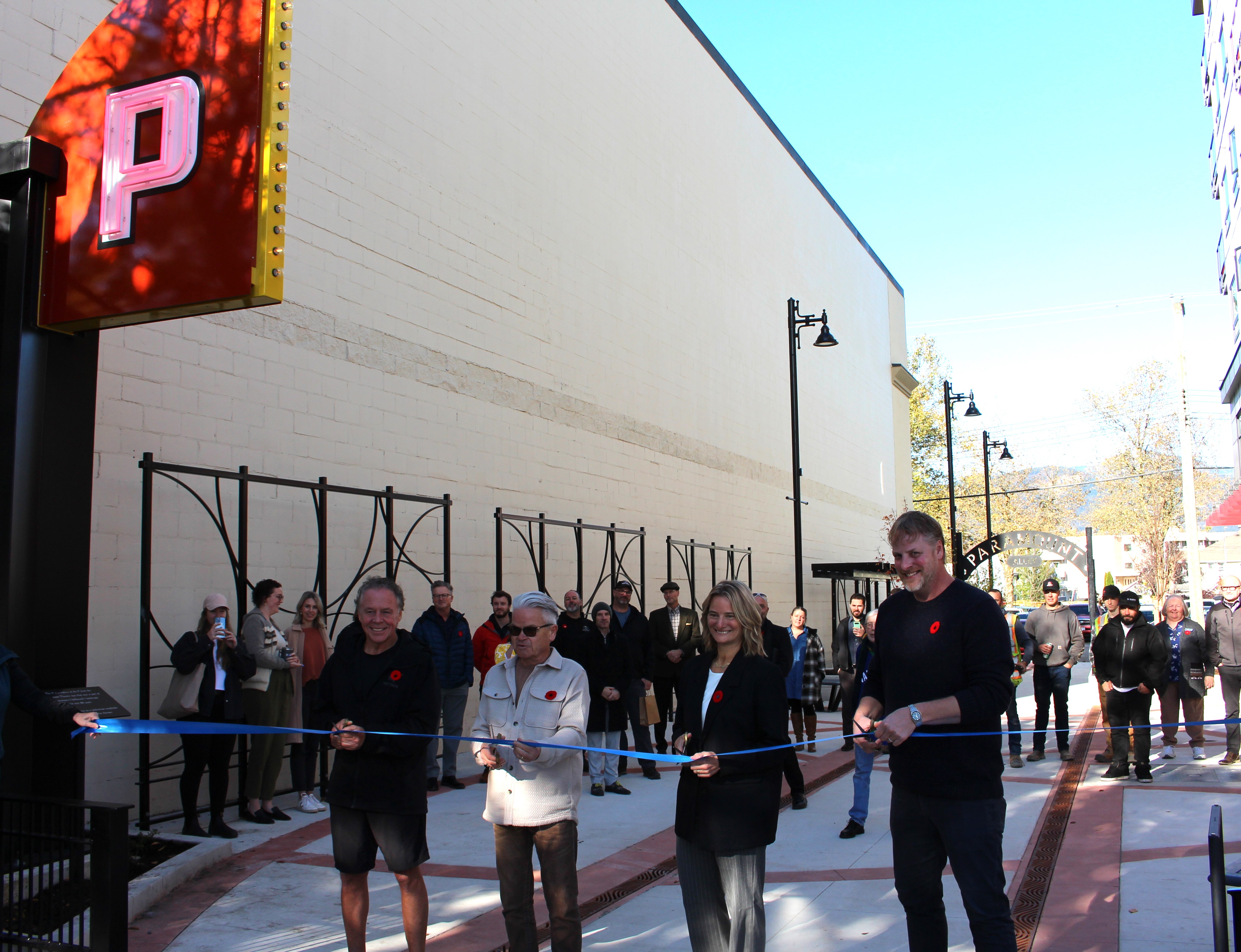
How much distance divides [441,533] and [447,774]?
298 centimetres

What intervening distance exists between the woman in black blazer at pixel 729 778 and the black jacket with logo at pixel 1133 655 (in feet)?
24.8

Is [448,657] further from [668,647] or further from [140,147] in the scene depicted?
[140,147]

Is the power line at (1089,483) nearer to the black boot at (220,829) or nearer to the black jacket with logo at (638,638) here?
the black jacket with logo at (638,638)

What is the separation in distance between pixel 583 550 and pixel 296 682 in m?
6.68

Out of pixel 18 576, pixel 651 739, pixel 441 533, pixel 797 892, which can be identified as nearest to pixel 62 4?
pixel 18 576

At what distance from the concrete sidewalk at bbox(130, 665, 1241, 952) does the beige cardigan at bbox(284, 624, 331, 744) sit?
0.77 metres

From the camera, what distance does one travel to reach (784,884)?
6383 mm

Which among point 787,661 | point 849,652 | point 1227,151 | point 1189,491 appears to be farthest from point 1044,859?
point 1227,151

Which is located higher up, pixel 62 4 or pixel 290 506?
pixel 62 4

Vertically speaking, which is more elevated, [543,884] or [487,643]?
[487,643]

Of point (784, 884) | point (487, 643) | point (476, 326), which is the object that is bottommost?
point (784, 884)

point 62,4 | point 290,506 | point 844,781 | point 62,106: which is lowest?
point 844,781

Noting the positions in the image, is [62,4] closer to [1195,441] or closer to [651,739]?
[651,739]

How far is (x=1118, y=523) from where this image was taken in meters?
49.8
